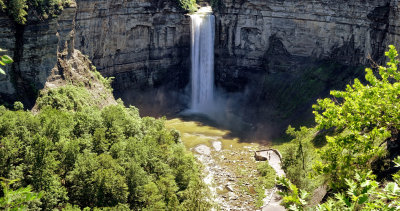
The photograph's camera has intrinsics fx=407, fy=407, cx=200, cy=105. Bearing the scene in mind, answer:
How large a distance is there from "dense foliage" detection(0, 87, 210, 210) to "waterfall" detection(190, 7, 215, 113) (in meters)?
32.2

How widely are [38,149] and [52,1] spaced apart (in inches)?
762

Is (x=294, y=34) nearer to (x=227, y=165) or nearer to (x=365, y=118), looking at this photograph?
(x=227, y=165)

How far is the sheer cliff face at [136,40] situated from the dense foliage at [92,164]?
70.8 feet

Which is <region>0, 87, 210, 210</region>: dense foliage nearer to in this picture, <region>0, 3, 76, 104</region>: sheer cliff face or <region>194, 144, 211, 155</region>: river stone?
<region>0, 3, 76, 104</region>: sheer cliff face

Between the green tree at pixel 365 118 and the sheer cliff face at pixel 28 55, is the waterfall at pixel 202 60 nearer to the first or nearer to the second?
the sheer cliff face at pixel 28 55

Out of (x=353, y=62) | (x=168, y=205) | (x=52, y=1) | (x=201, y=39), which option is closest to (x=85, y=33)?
(x=52, y=1)

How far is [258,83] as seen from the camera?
67750 millimetres

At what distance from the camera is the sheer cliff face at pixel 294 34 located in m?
56.2

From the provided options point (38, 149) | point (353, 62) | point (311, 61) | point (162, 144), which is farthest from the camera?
point (311, 61)

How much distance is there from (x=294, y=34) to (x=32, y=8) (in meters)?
40.3

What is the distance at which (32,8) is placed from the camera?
38.7 meters

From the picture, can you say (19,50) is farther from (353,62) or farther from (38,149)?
(353,62)

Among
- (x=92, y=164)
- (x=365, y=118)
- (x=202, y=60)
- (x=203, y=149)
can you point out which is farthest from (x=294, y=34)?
(x=365, y=118)

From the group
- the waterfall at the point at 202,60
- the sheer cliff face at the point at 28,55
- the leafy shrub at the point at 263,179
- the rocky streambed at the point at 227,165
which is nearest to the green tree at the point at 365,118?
the rocky streambed at the point at 227,165
